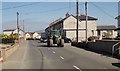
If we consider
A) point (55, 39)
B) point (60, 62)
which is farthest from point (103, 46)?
point (55, 39)

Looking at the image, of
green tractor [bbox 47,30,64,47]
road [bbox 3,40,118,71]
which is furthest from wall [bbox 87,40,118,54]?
green tractor [bbox 47,30,64,47]

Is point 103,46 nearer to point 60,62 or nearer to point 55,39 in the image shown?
point 60,62

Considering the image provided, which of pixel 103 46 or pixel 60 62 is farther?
pixel 103 46

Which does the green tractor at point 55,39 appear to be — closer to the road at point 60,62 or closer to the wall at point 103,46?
the wall at point 103,46

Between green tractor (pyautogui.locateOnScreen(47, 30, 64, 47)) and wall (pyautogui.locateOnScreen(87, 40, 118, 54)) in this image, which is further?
green tractor (pyautogui.locateOnScreen(47, 30, 64, 47))

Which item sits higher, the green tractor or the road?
the green tractor

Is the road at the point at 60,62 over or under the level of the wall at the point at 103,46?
under

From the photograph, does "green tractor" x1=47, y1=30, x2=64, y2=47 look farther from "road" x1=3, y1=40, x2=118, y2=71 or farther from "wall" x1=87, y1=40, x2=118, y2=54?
"road" x1=3, y1=40, x2=118, y2=71

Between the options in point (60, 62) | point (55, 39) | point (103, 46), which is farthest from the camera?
point (55, 39)

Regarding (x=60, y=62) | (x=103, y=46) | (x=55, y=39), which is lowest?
(x=60, y=62)

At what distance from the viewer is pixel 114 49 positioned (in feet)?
92.0

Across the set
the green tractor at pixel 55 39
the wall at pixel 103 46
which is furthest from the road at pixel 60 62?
the green tractor at pixel 55 39

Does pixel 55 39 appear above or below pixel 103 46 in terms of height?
above

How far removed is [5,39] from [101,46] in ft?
154
